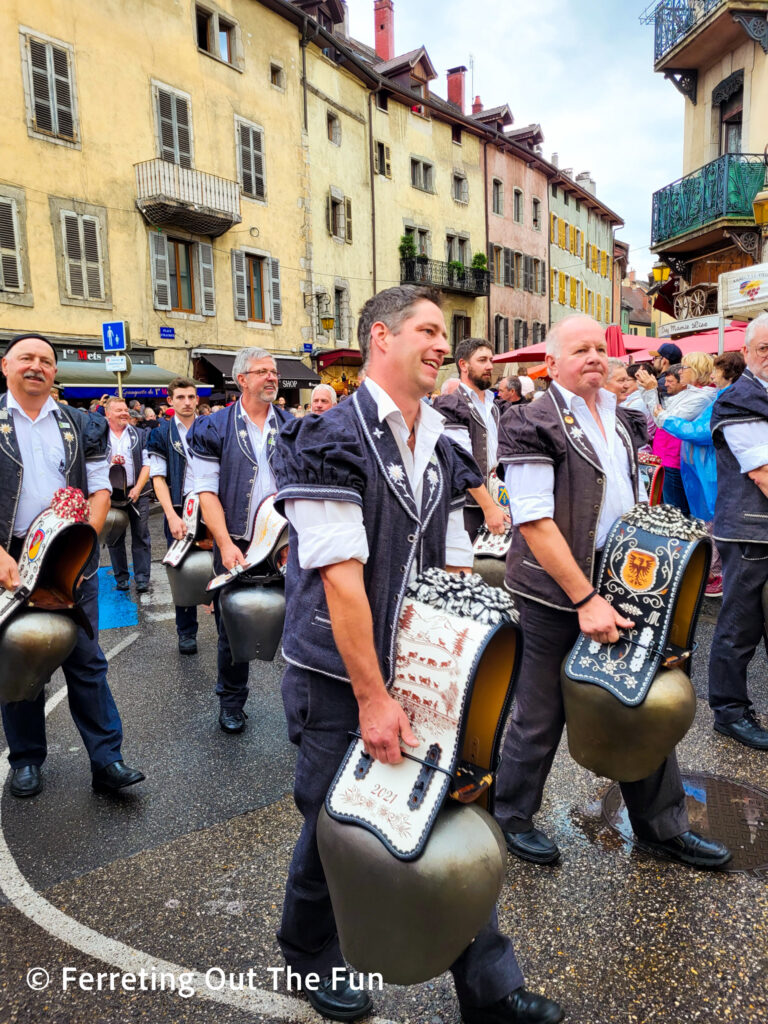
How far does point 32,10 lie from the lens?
16.0 metres

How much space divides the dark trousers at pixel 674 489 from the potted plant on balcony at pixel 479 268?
26.0 metres

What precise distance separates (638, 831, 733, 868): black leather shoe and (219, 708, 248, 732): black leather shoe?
229 cm

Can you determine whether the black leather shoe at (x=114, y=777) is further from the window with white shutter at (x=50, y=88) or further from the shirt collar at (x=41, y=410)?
the window with white shutter at (x=50, y=88)

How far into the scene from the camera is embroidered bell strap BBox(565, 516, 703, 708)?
248 centimetres

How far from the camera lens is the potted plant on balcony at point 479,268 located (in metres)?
31.6

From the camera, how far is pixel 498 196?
3366 cm

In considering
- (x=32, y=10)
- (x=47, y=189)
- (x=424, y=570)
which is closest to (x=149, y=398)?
(x=47, y=189)

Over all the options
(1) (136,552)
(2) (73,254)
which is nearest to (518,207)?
(2) (73,254)

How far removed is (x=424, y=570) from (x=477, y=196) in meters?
33.4

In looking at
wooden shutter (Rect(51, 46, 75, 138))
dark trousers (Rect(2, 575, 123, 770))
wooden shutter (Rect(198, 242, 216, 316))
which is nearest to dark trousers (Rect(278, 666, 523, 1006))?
dark trousers (Rect(2, 575, 123, 770))

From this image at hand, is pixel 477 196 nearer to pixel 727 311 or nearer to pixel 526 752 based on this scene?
pixel 727 311

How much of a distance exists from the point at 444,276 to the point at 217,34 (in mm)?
13061

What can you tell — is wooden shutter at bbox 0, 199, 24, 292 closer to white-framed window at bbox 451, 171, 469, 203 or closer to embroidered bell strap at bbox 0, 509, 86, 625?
embroidered bell strap at bbox 0, 509, 86, 625

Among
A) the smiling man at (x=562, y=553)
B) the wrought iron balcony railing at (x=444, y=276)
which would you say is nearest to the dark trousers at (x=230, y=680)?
the smiling man at (x=562, y=553)
